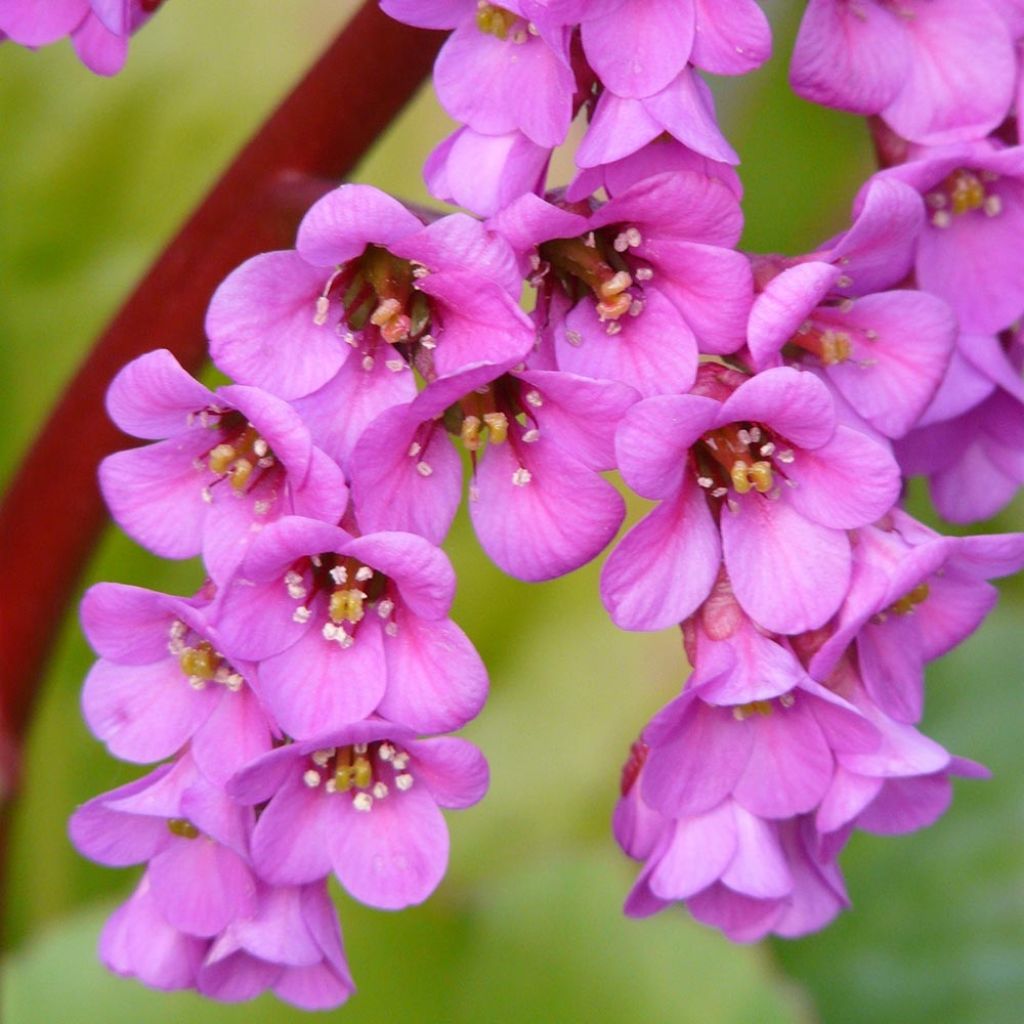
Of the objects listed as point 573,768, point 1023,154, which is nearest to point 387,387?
point 1023,154

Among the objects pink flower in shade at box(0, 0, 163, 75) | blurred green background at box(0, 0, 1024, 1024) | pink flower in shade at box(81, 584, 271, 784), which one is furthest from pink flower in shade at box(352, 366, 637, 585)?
blurred green background at box(0, 0, 1024, 1024)

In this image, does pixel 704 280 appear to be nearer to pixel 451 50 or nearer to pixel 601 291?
pixel 601 291

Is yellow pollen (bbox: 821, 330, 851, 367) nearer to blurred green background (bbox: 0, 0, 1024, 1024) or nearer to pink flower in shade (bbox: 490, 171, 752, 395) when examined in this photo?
pink flower in shade (bbox: 490, 171, 752, 395)

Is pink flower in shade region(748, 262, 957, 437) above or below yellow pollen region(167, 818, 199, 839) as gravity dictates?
above

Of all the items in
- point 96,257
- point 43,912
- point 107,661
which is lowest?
point 43,912

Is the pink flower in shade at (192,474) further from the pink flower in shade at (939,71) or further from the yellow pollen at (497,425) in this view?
the pink flower in shade at (939,71)

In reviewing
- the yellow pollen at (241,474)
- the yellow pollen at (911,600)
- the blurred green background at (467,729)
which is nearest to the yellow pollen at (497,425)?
the yellow pollen at (241,474)

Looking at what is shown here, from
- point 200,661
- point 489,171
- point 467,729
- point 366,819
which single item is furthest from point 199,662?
point 467,729
